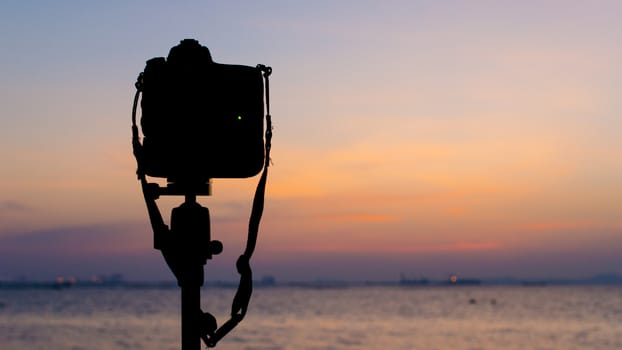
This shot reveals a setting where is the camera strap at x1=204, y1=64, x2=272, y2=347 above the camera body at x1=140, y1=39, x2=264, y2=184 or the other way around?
the other way around

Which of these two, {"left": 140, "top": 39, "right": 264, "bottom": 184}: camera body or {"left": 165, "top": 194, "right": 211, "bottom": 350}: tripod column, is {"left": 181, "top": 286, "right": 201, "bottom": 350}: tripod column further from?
{"left": 140, "top": 39, "right": 264, "bottom": 184}: camera body

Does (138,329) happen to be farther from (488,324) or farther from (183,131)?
(183,131)

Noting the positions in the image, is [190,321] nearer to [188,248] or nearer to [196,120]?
[188,248]

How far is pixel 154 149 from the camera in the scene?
2439 millimetres

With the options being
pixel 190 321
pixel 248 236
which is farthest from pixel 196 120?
pixel 190 321

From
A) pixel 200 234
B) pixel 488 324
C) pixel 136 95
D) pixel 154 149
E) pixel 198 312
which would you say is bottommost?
pixel 488 324

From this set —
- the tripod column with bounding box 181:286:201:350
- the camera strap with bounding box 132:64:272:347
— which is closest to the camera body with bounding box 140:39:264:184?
the camera strap with bounding box 132:64:272:347

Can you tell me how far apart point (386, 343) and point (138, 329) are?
14677mm

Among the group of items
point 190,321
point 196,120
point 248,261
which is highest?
point 196,120

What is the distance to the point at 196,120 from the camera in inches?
95.7

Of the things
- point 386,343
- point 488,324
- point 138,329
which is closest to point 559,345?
point 386,343

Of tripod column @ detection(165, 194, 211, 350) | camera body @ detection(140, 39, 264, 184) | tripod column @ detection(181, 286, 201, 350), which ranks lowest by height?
tripod column @ detection(181, 286, 201, 350)

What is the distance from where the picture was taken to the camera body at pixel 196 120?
7.95 feet

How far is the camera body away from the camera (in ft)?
7.95
